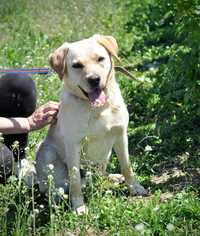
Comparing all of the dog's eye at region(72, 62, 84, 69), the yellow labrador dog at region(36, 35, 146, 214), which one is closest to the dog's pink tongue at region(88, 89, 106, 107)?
the yellow labrador dog at region(36, 35, 146, 214)

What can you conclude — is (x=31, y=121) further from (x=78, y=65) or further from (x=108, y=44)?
(x=108, y=44)

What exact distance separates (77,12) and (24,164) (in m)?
6.45

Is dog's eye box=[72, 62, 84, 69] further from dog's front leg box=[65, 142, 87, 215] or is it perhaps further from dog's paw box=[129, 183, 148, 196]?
dog's paw box=[129, 183, 148, 196]

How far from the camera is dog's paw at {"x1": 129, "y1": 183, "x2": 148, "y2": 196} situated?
4.67 m

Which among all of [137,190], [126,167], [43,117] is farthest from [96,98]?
[137,190]

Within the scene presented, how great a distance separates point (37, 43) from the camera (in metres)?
9.02

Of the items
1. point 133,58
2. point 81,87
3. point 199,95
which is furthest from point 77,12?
point 81,87

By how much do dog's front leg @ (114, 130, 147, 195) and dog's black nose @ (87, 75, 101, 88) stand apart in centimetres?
49

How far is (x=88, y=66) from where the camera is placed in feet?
14.2

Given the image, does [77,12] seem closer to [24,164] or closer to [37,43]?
[37,43]

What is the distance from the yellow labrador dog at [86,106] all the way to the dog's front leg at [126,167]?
0.02m

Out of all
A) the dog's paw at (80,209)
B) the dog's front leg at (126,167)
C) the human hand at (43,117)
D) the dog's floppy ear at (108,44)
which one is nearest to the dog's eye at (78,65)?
the dog's floppy ear at (108,44)

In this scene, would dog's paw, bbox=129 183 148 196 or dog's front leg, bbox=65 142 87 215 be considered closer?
dog's front leg, bbox=65 142 87 215

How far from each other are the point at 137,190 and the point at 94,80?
2.85 feet
